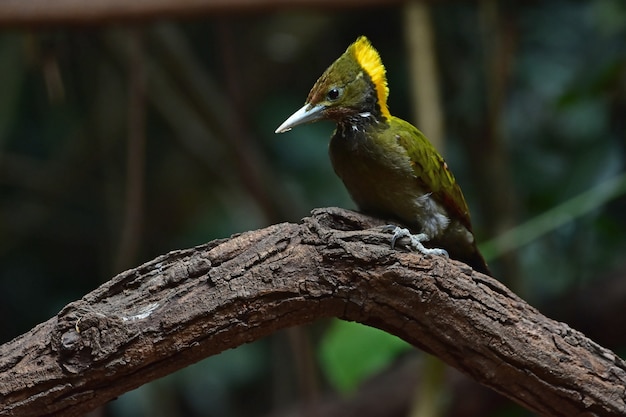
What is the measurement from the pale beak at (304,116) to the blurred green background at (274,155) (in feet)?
5.83

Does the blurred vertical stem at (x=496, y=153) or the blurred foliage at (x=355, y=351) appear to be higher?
the blurred vertical stem at (x=496, y=153)

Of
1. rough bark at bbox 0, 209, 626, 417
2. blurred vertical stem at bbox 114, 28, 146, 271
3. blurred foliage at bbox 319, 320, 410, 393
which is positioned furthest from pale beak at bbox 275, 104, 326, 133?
blurred vertical stem at bbox 114, 28, 146, 271

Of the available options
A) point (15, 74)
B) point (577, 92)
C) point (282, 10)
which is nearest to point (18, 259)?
point (15, 74)

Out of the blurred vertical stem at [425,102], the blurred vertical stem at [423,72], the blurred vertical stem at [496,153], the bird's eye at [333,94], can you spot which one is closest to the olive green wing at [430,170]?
the bird's eye at [333,94]

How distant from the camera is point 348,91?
2.42 m

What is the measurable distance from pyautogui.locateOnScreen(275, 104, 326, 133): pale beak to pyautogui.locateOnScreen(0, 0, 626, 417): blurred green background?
1.78 metres

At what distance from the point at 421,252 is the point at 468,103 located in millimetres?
2922

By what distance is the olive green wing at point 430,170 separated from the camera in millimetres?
2459

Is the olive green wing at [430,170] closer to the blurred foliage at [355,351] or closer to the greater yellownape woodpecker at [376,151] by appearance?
the greater yellownape woodpecker at [376,151]

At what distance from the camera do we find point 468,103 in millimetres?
4762

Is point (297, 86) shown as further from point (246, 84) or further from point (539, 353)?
point (539, 353)

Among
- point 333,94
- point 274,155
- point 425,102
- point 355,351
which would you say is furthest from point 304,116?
point 274,155

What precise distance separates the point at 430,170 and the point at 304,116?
1.42 feet

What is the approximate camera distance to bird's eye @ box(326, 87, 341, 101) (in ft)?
7.83
